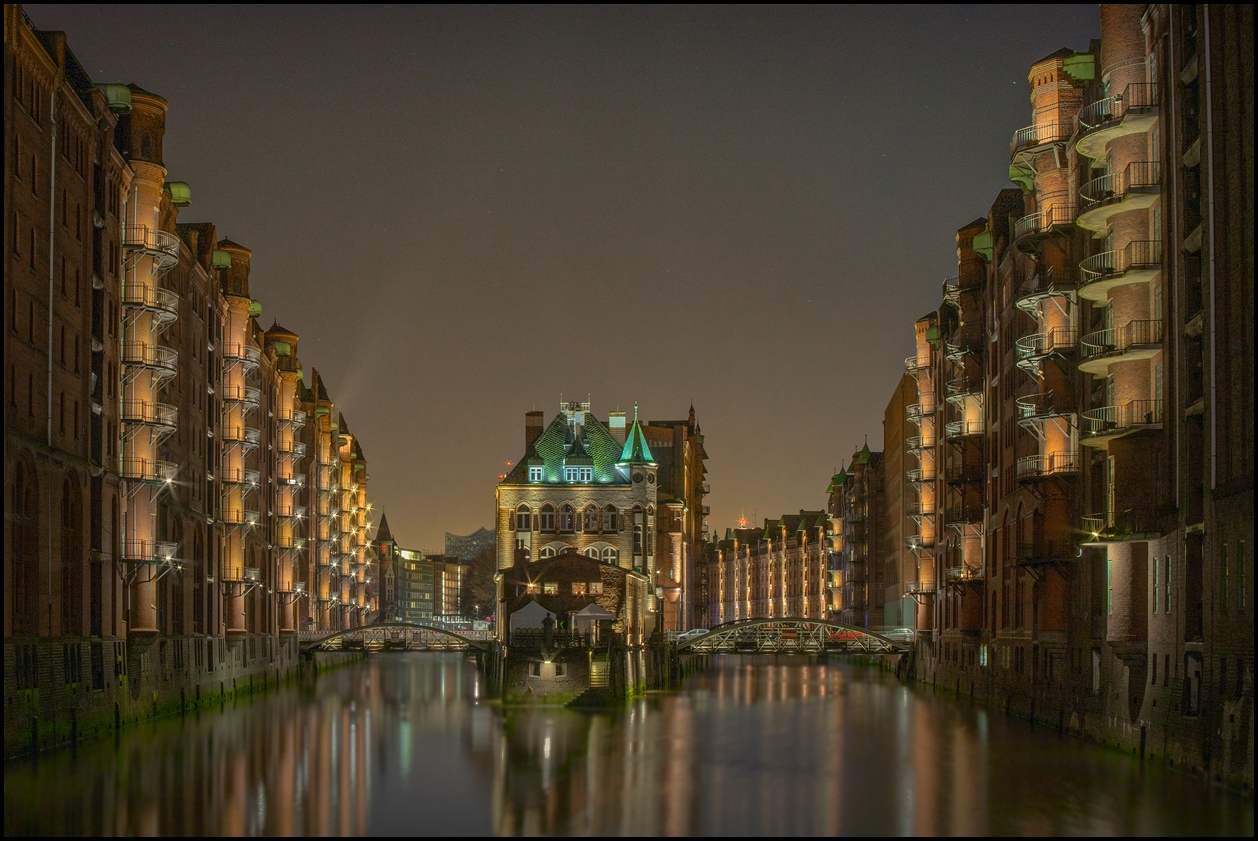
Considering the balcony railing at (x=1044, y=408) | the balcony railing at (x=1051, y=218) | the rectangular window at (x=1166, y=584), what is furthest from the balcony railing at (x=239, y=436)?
the rectangular window at (x=1166, y=584)

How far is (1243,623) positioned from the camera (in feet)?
125

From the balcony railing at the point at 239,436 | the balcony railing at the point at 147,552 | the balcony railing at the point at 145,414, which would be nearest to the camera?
the balcony railing at the point at 147,552

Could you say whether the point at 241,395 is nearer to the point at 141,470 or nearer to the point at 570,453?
the point at 141,470

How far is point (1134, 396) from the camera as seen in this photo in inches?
1886

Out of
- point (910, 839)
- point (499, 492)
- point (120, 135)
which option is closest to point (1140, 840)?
point (910, 839)

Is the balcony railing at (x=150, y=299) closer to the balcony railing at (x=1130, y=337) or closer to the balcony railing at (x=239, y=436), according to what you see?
the balcony railing at (x=239, y=436)

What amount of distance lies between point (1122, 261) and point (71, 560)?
35.4m

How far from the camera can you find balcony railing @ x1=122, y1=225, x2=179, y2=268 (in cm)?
6131

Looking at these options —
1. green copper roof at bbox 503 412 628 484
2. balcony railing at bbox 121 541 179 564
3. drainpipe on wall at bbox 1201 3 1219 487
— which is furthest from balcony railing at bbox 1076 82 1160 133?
green copper roof at bbox 503 412 628 484

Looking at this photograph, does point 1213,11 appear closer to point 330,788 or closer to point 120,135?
point 330,788

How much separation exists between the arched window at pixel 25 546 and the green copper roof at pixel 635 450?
247 feet

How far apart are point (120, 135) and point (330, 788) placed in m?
30.4

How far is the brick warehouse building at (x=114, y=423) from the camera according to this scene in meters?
48.4

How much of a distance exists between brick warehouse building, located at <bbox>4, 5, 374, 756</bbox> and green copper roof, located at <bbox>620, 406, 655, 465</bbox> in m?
35.7
